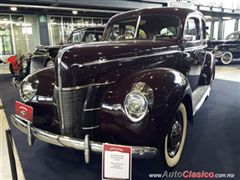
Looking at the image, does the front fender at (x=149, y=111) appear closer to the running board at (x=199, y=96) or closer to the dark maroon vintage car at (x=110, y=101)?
the dark maroon vintage car at (x=110, y=101)

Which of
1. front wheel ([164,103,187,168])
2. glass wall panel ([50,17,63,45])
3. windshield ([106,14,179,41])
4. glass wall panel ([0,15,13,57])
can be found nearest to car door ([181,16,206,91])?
windshield ([106,14,179,41])

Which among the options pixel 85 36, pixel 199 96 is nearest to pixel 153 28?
pixel 199 96

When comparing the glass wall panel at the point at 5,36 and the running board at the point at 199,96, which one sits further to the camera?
the glass wall panel at the point at 5,36

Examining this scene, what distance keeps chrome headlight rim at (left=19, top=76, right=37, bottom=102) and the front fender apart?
2.80 feet

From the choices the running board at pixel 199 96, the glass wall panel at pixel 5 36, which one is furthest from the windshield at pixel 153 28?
the glass wall panel at pixel 5 36

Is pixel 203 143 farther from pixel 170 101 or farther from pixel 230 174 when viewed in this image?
pixel 170 101

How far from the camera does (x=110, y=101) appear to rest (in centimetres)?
171

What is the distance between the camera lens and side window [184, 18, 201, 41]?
2880mm

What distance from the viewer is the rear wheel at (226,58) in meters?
9.34

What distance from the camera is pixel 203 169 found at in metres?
2.13

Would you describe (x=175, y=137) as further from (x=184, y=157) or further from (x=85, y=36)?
(x=85, y=36)

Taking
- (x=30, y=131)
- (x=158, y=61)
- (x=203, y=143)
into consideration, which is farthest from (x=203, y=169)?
(x=30, y=131)

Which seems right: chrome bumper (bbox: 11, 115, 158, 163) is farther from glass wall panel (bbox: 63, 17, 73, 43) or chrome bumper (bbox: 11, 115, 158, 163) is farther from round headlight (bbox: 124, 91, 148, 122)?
glass wall panel (bbox: 63, 17, 73, 43)

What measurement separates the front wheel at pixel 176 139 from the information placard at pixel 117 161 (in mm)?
607
